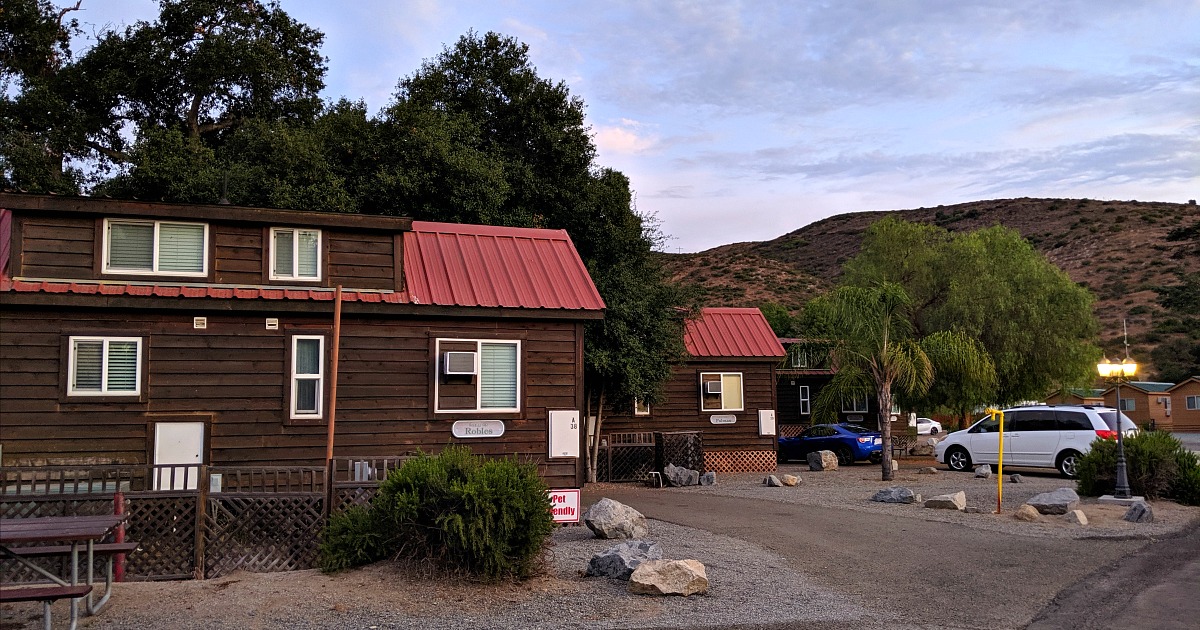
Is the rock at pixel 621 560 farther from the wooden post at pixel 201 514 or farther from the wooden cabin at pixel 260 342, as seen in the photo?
the wooden cabin at pixel 260 342

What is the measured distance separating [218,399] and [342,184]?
38.0 feet

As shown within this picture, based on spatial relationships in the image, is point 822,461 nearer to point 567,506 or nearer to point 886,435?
point 886,435

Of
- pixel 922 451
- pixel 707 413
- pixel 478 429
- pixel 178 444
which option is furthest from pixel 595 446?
pixel 922 451

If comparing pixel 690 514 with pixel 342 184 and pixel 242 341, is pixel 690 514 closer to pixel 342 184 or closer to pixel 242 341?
pixel 242 341

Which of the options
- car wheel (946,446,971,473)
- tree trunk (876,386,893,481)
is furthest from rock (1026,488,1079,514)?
car wheel (946,446,971,473)

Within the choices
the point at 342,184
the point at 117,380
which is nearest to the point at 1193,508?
the point at 117,380

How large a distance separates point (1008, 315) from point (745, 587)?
1090 inches

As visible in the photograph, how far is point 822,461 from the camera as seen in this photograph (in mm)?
26203

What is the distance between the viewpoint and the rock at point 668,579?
8742 mm

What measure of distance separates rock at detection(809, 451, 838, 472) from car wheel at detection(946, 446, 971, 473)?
10.5ft

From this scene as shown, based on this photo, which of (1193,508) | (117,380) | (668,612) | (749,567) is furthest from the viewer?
(1193,508)

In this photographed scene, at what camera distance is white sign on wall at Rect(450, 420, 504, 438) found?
580 inches

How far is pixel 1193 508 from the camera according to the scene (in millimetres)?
16703

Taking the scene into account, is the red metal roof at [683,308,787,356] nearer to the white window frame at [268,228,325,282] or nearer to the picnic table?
the white window frame at [268,228,325,282]
